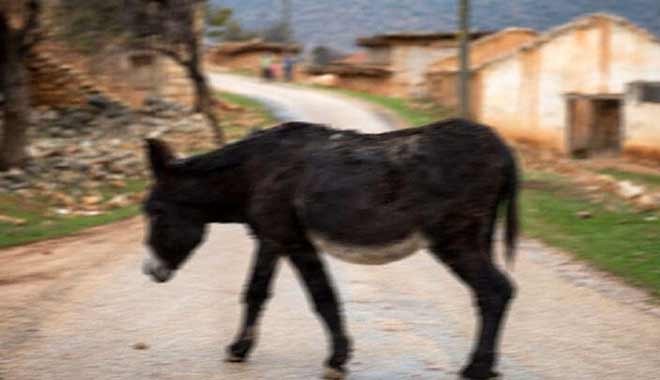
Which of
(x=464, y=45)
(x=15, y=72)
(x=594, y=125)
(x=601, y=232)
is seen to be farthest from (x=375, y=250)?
(x=594, y=125)

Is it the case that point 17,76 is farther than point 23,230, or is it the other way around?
point 17,76

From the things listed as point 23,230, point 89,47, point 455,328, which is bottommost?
point 23,230

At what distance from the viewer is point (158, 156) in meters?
6.13

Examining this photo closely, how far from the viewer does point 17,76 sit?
59.3 feet

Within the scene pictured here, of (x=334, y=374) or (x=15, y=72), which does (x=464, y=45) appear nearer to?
(x=15, y=72)

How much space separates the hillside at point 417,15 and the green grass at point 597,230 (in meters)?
51.0

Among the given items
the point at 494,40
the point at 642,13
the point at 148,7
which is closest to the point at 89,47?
the point at 148,7

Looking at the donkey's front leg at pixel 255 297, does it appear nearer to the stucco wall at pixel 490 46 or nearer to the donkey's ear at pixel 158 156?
the donkey's ear at pixel 158 156

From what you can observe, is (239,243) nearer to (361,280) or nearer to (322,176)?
(361,280)

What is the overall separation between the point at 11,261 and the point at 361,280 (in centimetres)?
449

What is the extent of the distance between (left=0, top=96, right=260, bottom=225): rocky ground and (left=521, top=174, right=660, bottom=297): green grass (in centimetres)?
695

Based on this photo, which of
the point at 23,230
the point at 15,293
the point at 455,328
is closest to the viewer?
the point at 455,328

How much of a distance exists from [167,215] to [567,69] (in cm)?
2345

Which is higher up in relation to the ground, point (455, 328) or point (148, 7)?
point (148, 7)
